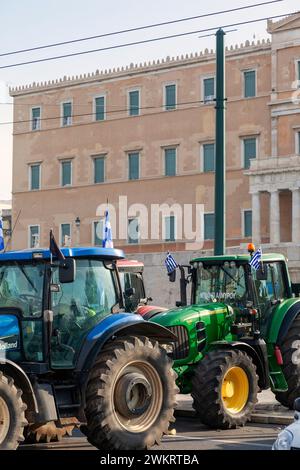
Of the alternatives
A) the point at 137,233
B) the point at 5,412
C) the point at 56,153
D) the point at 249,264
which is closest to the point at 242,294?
the point at 249,264

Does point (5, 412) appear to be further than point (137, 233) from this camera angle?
No

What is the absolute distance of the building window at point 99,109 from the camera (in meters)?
59.8

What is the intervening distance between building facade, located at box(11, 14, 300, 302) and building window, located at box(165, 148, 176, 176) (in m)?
0.12

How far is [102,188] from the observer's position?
5894 cm

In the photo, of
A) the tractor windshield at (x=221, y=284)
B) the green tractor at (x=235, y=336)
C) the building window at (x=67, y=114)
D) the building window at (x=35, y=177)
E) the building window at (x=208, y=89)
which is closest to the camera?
the green tractor at (x=235, y=336)

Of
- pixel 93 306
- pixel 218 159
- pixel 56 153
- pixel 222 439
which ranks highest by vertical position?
pixel 56 153

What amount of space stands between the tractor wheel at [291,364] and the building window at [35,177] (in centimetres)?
4914

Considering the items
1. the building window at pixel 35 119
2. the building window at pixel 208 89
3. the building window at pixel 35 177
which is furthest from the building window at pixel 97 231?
the building window at pixel 208 89

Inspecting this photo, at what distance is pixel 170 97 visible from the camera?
5678 cm

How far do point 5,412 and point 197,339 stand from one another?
16.5 ft

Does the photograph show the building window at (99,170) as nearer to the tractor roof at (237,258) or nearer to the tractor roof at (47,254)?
the tractor roof at (237,258)

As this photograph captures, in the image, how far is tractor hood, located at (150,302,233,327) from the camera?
13.9 m

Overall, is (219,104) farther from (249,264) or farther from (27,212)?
(27,212)

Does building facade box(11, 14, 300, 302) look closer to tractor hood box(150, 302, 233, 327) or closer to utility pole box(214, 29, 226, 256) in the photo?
utility pole box(214, 29, 226, 256)
